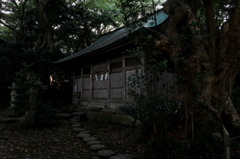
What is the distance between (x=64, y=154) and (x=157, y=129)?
2.57 metres

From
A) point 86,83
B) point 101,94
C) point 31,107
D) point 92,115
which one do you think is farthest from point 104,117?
point 86,83

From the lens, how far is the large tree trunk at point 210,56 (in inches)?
164

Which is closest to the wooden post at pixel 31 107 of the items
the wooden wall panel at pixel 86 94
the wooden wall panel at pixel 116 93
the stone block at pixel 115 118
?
the stone block at pixel 115 118

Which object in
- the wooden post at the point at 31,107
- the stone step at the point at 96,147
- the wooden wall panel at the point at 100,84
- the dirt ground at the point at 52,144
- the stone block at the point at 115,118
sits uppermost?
the wooden wall panel at the point at 100,84

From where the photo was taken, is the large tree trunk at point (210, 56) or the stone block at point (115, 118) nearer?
the large tree trunk at point (210, 56)

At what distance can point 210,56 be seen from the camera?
4.57m

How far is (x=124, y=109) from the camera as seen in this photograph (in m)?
4.21

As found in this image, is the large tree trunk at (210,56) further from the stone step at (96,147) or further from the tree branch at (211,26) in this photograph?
the stone step at (96,147)

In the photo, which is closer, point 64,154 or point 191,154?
point 191,154

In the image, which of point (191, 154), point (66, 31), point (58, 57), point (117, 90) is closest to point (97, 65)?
point (117, 90)

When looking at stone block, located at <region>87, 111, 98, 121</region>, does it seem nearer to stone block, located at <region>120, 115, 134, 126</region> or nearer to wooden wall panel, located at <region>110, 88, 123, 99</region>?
wooden wall panel, located at <region>110, 88, 123, 99</region>

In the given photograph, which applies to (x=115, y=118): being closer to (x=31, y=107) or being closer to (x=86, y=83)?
(x=31, y=107)

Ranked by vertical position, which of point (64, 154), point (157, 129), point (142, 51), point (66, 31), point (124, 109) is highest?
point (66, 31)

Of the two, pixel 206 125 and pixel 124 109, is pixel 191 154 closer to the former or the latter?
pixel 206 125
